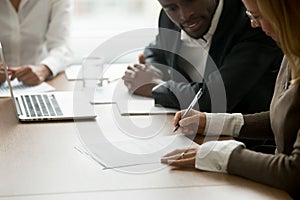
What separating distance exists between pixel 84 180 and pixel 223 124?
0.50 meters

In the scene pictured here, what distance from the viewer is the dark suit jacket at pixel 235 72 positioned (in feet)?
6.08

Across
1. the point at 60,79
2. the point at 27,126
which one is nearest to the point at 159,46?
the point at 60,79

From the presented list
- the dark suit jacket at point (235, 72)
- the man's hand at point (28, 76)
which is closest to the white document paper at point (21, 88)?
the man's hand at point (28, 76)

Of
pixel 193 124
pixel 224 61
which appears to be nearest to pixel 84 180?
pixel 193 124

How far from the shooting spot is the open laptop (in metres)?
1.84

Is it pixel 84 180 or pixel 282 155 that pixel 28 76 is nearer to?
pixel 84 180

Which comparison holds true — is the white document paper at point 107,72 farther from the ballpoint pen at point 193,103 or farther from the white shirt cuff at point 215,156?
the white shirt cuff at point 215,156

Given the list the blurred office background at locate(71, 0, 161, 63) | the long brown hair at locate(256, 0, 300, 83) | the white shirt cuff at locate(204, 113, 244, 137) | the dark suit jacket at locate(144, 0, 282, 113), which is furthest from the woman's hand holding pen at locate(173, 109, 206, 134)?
the blurred office background at locate(71, 0, 161, 63)

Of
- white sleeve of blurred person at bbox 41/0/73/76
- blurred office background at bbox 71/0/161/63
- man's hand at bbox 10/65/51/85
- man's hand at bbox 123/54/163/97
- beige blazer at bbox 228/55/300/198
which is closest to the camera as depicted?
beige blazer at bbox 228/55/300/198

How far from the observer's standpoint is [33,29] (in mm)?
2783

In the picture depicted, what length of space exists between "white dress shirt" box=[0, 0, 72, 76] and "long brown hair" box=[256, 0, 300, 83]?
1.53 m

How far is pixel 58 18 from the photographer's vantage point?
2.72m

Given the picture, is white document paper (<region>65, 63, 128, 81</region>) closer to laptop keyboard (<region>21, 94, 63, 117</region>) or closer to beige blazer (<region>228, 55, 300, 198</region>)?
laptop keyboard (<region>21, 94, 63, 117</region>)

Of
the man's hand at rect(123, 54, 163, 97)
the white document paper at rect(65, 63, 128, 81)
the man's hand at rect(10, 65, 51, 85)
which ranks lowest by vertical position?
the white document paper at rect(65, 63, 128, 81)
